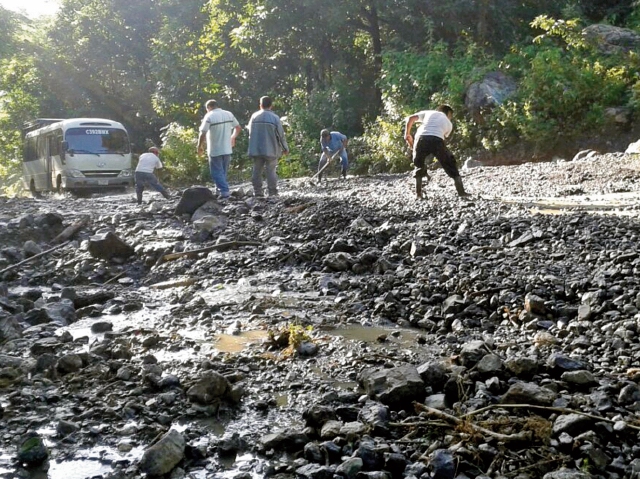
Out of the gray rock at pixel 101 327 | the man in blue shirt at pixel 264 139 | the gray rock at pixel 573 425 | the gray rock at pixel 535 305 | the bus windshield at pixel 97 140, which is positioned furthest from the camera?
the bus windshield at pixel 97 140

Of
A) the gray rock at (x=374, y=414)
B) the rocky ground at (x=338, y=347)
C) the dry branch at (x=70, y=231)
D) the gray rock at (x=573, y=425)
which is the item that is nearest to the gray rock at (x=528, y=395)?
the rocky ground at (x=338, y=347)

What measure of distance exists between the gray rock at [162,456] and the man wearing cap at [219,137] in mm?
9606

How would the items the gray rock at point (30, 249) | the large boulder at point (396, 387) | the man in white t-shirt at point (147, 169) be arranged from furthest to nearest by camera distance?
the man in white t-shirt at point (147, 169)
the gray rock at point (30, 249)
the large boulder at point (396, 387)

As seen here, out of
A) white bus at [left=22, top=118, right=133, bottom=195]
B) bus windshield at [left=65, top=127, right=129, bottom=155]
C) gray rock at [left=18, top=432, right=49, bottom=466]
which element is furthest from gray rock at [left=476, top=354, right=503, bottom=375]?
bus windshield at [left=65, top=127, right=129, bottom=155]

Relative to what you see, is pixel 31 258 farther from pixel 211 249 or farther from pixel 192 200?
pixel 192 200

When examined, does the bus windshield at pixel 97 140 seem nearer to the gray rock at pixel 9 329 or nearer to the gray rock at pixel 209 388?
the gray rock at pixel 9 329

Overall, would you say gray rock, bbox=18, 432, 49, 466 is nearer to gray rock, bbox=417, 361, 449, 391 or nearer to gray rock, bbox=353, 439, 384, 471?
gray rock, bbox=353, 439, 384, 471

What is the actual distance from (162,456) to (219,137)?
33.0 feet

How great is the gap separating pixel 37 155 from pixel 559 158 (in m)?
18.0

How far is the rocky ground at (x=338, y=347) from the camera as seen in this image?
11.0 feet

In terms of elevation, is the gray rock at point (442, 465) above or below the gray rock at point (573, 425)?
below

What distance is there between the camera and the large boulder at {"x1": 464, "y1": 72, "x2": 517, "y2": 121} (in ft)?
61.5

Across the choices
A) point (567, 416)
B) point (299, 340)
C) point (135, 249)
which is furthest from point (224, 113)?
point (567, 416)

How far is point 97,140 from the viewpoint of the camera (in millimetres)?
22406
